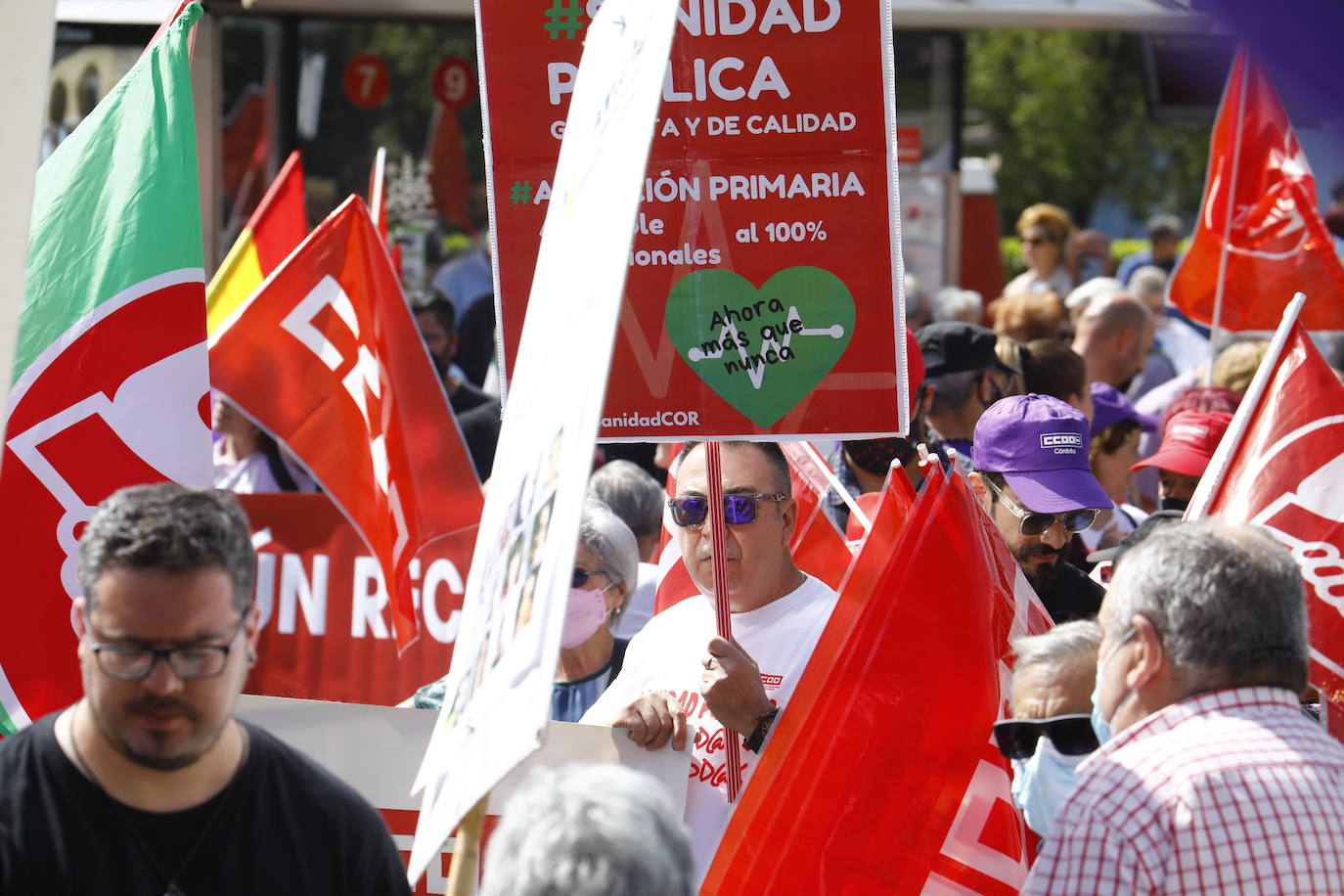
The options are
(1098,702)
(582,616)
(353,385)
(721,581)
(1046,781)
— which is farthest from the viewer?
(353,385)

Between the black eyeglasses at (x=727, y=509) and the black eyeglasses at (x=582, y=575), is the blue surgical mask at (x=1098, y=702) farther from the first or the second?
the black eyeglasses at (x=582, y=575)

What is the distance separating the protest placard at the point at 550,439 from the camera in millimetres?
1991

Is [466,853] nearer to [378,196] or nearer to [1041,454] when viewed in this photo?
[1041,454]

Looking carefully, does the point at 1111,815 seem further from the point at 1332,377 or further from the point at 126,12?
the point at 126,12

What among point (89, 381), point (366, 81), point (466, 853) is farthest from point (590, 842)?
point (366, 81)

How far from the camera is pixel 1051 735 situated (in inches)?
112

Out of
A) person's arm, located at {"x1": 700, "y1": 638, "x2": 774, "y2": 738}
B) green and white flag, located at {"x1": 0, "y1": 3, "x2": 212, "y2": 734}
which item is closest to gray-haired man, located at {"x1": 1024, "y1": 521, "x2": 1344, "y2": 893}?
person's arm, located at {"x1": 700, "y1": 638, "x2": 774, "y2": 738}

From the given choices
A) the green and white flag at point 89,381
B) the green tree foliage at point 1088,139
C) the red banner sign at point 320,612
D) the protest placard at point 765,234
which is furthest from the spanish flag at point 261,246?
the green tree foliage at point 1088,139

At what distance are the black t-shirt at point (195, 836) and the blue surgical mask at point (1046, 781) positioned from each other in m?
1.09

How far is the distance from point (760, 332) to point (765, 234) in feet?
0.67

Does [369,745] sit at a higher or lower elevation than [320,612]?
higher

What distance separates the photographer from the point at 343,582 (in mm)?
6078

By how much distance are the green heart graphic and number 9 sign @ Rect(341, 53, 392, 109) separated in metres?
9.75

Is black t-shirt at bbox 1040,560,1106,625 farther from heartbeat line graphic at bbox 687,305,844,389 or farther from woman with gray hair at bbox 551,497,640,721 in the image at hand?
woman with gray hair at bbox 551,497,640,721
